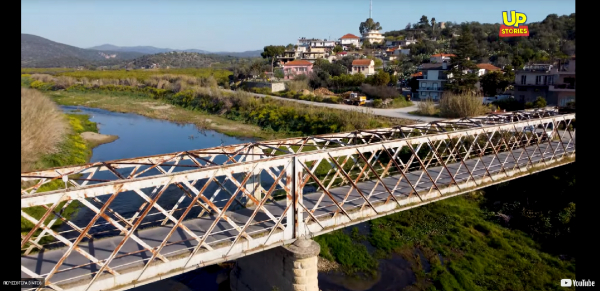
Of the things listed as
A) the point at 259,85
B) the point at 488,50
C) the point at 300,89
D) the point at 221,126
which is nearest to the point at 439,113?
the point at 221,126

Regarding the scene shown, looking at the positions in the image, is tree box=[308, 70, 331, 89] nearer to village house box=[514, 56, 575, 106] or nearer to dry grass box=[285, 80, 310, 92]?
dry grass box=[285, 80, 310, 92]

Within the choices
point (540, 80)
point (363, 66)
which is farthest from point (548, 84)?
point (363, 66)

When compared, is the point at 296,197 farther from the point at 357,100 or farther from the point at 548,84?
the point at 357,100

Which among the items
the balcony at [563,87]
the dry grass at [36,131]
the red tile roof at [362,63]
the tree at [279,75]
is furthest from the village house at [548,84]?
the tree at [279,75]

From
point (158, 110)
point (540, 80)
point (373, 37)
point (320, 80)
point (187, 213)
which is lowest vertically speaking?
point (187, 213)

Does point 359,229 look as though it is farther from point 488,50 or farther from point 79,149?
point 488,50
